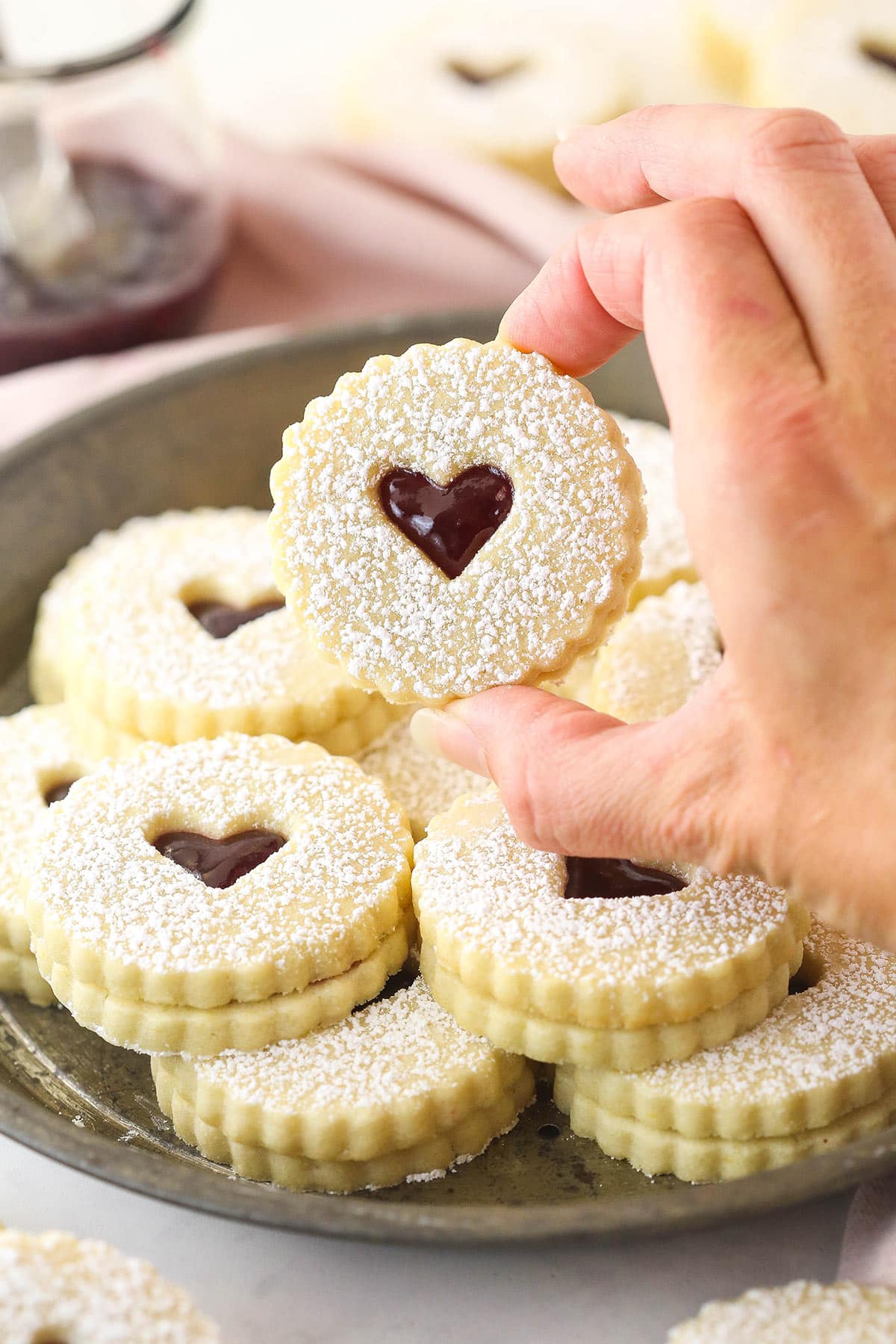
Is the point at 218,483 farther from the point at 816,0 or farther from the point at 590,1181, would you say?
the point at 816,0

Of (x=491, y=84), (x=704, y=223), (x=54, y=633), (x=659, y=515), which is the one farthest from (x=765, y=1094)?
(x=491, y=84)

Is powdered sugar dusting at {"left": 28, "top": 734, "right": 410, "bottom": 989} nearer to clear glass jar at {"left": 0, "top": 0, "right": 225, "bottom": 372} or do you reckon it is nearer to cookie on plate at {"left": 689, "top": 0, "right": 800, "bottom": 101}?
clear glass jar at {"left": 0, "top": 0, "right": 225, "bottom": 372}

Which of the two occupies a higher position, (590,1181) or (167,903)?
(167,903)

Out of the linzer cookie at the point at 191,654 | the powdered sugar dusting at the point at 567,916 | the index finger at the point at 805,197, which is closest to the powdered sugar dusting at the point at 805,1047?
the powdered sugar dusting at the point at 567,916

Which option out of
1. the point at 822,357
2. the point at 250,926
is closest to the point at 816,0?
the point at 822,357

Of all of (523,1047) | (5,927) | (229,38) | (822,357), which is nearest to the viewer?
(822,357)

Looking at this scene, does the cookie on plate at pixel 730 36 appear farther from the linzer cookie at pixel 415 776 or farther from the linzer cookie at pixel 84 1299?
the linzer cookie at pixel 84 1299
